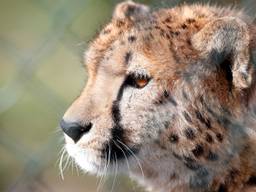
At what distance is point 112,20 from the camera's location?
8.48 ft

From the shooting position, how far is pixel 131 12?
2658mm

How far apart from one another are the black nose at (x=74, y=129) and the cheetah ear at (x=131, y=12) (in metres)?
0.37

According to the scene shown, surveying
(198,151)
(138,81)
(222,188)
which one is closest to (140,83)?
(138,81)

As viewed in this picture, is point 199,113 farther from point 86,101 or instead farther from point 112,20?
point 112,20

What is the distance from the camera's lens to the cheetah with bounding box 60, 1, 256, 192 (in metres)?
2.25

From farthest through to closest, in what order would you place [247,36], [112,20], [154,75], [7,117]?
[7,117]
[112,20]
[154,75]
[247,36]

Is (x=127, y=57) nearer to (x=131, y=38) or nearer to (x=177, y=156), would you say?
(x=131, y=38)

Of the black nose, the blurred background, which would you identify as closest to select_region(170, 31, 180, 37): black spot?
the black nose

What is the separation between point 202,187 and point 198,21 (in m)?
0.45

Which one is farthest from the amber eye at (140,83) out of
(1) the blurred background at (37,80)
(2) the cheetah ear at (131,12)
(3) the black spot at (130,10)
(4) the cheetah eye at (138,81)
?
(1) the blurred background at (37,80)

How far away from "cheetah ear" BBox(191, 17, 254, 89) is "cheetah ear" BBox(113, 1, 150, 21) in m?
0.30

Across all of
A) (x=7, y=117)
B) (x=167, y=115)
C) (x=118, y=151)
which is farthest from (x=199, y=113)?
(x=7, y=117)

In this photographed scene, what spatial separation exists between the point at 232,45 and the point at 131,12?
0.57 meters

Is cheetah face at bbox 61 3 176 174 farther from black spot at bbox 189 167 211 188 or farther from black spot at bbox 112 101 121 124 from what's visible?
black spot at bbox 189 167 211 188
